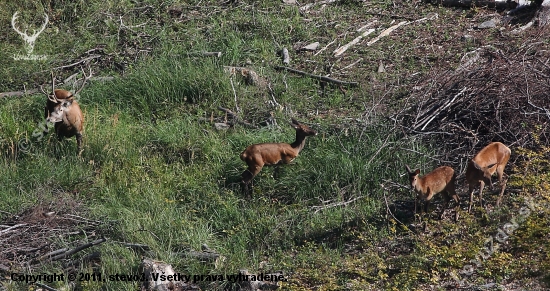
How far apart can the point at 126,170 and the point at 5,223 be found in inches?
65.0

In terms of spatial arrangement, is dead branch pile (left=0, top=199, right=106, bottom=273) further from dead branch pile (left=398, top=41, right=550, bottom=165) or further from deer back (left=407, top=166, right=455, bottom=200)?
dead branch pile (left=398, top=41, right=550, bottom=165)

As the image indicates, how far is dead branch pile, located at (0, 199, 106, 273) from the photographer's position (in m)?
9.57

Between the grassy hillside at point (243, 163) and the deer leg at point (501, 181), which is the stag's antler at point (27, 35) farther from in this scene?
the deer leg at point (501, 181)

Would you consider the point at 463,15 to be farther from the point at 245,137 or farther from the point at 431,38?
the point at 245,137

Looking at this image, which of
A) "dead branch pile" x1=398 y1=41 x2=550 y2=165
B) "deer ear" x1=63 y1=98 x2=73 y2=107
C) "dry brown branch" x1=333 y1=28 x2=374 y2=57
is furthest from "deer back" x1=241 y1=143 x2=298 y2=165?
"dry brown branch" x1=333 y1=28 x2=374 y2=57

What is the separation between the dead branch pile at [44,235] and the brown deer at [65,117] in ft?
4.62

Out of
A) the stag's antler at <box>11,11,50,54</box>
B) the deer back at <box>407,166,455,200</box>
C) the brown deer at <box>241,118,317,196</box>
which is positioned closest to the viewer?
the deer back at <box>407,166,455,200</box>

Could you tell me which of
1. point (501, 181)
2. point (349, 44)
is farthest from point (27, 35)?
point (501, 181)

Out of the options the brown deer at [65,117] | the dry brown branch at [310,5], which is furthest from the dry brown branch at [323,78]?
the brown deer at [65,117]

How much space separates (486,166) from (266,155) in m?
2.61

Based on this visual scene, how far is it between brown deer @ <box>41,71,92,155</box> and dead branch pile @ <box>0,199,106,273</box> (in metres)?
1.41

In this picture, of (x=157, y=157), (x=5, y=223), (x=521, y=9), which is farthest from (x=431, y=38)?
(x=5, y=223)

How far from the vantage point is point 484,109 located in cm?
1059

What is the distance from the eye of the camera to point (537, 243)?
8789 mm
